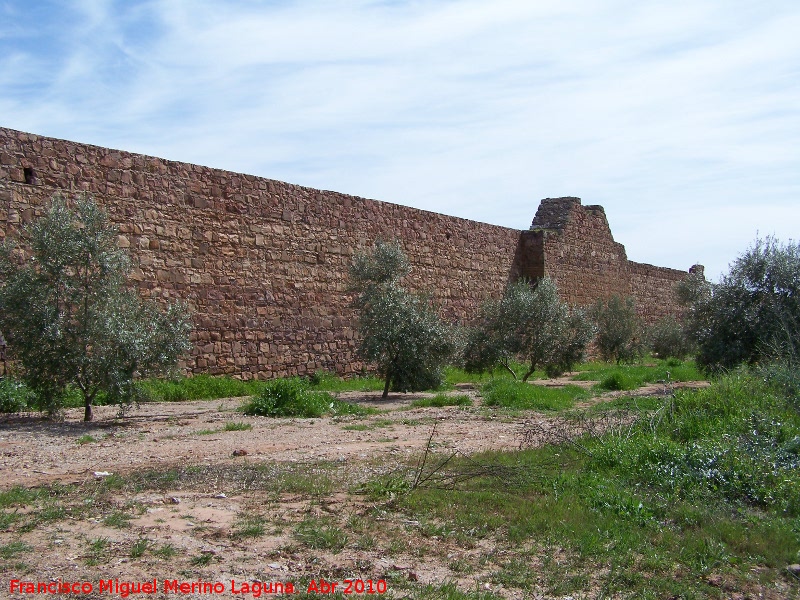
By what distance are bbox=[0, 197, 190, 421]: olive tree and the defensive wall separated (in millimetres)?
2552

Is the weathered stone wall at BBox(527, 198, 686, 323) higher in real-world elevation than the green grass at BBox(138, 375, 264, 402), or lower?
higher

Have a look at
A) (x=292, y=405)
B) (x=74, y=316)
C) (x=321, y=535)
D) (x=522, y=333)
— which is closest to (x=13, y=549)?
(x=321, y=535)

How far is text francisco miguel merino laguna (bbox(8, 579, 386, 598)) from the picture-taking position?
447 centimetres

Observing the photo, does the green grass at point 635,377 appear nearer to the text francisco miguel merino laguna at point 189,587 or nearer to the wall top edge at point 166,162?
Answer: the wall top edge at point 166,162

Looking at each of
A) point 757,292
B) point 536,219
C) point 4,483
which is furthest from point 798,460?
point 536,219

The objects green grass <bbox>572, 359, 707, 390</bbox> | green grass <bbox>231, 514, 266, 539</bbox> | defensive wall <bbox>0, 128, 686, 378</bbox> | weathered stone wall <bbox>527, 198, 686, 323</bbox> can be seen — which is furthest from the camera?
weathered stone wall <bbox>527, 198, 686, 323</bbox>

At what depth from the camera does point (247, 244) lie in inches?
661

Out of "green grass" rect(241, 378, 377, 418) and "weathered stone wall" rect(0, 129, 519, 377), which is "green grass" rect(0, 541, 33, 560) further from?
"weathered stone wall" rect(0, 129, 519, 377)

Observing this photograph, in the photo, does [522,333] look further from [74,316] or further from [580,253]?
[74,316]

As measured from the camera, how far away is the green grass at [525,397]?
45.1 ft

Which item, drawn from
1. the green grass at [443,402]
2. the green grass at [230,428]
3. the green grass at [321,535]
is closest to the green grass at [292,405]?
the green grass at [230,428]

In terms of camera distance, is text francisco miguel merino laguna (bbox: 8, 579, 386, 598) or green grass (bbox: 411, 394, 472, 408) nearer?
text francisco miguel merino laguna (bbox: 8, 579, 386, 598)

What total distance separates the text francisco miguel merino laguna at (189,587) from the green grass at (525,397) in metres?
9.08

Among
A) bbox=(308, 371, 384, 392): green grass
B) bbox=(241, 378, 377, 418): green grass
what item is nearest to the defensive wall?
bbox=(308, 371, 384, 392): green grass
